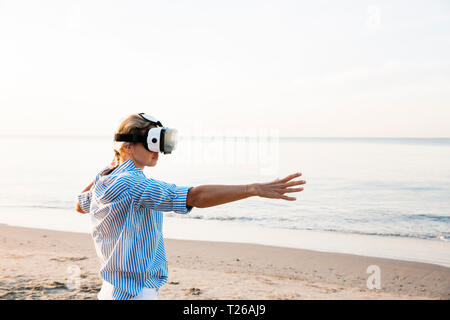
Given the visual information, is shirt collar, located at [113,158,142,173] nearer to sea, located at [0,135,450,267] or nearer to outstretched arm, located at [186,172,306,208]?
outstretched arm, located at [186,172,306,208]

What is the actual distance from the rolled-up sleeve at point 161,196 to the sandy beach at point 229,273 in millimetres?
4425

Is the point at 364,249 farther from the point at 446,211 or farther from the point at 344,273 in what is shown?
the point at 446,211

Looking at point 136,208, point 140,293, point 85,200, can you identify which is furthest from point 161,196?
point 85,200

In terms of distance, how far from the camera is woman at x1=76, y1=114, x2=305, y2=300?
2.00 meters

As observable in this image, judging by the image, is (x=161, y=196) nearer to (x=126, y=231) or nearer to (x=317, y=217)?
(x=126, y=231)

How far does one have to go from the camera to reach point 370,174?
104 feet

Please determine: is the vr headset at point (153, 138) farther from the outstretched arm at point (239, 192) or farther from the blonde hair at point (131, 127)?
the outstretched arm at point (239, 192)

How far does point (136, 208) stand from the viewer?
2.19 m

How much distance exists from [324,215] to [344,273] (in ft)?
25.9

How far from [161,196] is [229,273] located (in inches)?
244

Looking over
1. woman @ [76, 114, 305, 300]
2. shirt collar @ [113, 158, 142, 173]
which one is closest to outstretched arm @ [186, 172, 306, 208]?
woman @ [76, 114, 305, 300]
